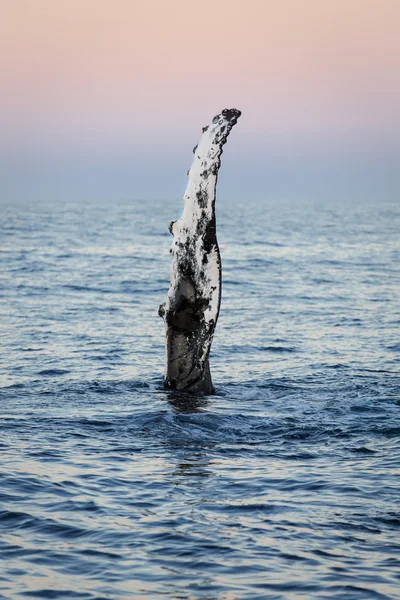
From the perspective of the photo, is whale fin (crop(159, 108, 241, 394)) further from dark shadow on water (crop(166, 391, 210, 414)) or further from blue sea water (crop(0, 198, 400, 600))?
blue sea water (crop(0, 198, 400, 600))

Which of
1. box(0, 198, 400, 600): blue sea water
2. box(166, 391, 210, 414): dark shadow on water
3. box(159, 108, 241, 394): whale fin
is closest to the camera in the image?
box(0, 198, 400, 600): blue sea water

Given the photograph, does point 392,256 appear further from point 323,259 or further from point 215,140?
point 215,140

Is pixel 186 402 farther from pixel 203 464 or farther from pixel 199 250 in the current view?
pixel 203 464

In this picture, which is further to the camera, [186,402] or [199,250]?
[186,402]

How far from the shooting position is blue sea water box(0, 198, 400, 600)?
793cm

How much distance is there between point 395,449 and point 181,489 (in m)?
3.34

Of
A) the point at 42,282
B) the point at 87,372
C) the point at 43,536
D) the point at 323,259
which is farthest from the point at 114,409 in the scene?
the point at 323,259

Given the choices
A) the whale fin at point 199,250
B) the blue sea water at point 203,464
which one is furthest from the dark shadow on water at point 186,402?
the whale fin at point 199,250

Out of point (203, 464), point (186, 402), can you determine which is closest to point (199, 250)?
point (186, 402)

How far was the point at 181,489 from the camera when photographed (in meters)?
10.0

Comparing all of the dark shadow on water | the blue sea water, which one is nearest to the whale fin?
the dark shadow on water

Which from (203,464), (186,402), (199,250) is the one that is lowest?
(203,464)

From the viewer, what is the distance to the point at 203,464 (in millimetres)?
10969

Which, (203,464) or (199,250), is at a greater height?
(199,250)
